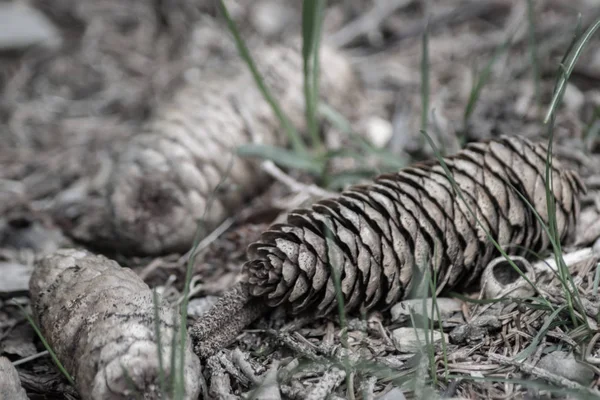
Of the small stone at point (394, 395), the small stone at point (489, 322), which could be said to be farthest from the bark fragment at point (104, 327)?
the small stone at point (489, 322)

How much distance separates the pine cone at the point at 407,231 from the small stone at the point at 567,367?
28 cm

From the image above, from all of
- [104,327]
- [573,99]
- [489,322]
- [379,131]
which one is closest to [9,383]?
[104,327]

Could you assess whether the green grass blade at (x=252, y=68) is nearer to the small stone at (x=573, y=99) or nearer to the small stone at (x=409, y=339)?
the small stone at (x=409, y=339)

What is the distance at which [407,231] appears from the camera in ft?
4.34

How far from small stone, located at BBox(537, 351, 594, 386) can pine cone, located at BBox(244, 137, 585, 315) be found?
281 millimetres

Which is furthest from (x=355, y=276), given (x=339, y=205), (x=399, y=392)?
(x=399, y=392)

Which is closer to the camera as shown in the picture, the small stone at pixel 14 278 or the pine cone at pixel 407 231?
the pine cone at pixel 407 231

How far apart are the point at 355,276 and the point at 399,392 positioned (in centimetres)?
28

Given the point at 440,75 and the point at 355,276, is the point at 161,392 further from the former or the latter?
the point at 440,75

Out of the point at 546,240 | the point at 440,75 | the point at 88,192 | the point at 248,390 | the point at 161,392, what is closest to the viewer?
the point at 161,392

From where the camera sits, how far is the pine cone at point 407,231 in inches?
50.2

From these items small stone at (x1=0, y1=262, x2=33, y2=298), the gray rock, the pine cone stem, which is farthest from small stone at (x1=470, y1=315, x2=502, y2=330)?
the gray rock

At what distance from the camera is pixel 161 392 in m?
1.05

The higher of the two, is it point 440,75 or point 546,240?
point 440,75
